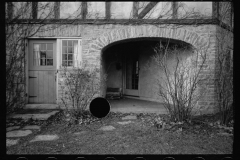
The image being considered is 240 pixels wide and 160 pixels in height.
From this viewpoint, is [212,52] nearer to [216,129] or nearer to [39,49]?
[216,129]

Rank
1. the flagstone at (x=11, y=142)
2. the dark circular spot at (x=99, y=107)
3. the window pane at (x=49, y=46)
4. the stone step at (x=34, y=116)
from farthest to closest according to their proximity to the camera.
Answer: the window pane at (x=49, y=46)
the stone step at (x=34, y=116)
the flagstone at (x=11, y=142)
the dark circular spot at (x=99, y=107)

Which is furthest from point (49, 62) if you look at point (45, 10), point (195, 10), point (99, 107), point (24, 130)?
point (195, 10)

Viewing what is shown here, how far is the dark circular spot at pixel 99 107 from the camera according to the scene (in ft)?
3.29

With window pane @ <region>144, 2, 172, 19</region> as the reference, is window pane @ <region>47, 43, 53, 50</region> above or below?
below

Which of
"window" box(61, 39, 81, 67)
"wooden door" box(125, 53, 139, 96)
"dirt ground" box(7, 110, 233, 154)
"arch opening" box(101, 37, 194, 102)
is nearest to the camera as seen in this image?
"dirt ground" box(7, 110, 233, 154)

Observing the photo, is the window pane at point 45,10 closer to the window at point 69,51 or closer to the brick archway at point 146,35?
the window at point 69,51

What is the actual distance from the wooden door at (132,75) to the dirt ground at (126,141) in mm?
3928

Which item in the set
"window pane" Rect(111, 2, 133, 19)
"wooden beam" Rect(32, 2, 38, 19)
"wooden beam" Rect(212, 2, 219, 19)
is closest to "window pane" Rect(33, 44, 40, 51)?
"wooden beam" Rect(32, 2, 38, 19)

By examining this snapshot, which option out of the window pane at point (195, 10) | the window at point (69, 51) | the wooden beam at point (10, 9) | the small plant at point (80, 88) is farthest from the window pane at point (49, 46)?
the window pane at point (195, 10)

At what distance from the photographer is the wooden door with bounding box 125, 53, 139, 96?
7.59 meters

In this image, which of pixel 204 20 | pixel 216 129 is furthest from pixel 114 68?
pixel 216 129

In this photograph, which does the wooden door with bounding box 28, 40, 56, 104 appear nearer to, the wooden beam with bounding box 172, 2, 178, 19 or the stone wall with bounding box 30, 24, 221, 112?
the stone wall with bounding box 30, 24, 221, 112

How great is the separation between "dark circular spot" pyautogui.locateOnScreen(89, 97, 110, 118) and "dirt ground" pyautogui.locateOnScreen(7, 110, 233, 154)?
5.39 ft
